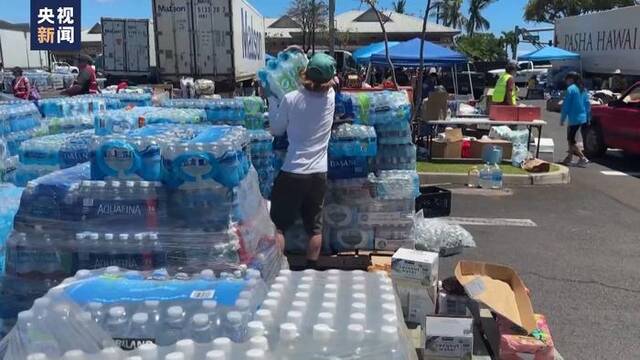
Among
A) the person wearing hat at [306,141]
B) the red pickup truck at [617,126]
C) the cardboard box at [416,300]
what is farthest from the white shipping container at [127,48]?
the cardboard box at [416,300]

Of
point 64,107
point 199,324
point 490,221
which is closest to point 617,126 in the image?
point 490,221

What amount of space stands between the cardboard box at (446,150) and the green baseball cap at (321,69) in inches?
306

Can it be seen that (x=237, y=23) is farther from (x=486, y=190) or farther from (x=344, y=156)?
(x=344, y=156)

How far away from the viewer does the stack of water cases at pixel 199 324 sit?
7.43 feet

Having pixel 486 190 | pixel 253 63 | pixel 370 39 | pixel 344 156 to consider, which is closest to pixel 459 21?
pixel 370 39

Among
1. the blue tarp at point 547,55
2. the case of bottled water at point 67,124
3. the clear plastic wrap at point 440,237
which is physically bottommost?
the clear plastic wrap at point 440,237

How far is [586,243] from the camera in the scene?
24.5 ft

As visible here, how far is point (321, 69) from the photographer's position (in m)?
5.03

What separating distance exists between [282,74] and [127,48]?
1753 centimetres

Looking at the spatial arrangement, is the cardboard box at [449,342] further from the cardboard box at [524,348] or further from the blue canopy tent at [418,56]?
the blue canopy tent at [418,56]

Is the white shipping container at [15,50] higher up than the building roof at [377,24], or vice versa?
the building roof at [377,24]

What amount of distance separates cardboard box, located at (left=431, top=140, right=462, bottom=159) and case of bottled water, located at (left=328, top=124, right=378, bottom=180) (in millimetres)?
6785

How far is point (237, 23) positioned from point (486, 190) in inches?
406

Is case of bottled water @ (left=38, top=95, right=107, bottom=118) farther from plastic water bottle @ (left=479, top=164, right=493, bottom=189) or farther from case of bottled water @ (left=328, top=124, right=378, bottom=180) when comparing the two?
plastic water bottle @ (left=479, top=164, right=493, bottom=189)
